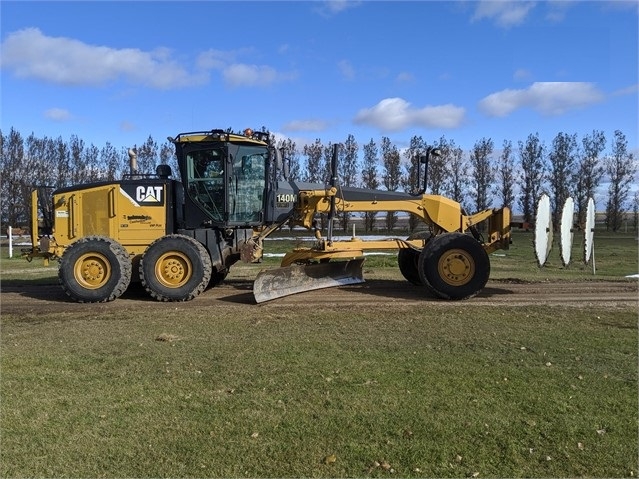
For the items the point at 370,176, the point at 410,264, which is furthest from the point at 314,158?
the point at 410,264

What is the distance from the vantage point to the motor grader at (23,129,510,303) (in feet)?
35.1

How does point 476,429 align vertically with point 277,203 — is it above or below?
below

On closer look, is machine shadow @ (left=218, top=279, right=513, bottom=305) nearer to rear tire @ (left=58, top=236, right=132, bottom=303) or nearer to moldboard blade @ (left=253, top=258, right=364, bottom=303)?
moldboard blade @ (left=253, top=258, right=364, bottom=303)

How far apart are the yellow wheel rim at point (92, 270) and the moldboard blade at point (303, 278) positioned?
2.93m

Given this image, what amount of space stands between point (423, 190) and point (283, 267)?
3.21 metres

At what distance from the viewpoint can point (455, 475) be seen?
3.70 m

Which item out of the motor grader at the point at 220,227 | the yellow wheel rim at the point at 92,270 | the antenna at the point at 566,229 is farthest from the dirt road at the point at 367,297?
the antenna at the point at 566,229

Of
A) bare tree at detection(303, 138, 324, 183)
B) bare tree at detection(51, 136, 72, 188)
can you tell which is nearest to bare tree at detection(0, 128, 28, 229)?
bare tree at detection(51, 136, 72, 188)

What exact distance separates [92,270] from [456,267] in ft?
22.8

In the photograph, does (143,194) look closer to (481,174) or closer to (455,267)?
(455,267)

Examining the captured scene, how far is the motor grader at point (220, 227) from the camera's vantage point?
421 inches

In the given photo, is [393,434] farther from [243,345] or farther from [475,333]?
[475,333]

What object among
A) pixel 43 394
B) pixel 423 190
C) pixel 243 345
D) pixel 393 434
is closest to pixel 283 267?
pixel 423 190

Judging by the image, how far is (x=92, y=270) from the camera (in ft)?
35.7
